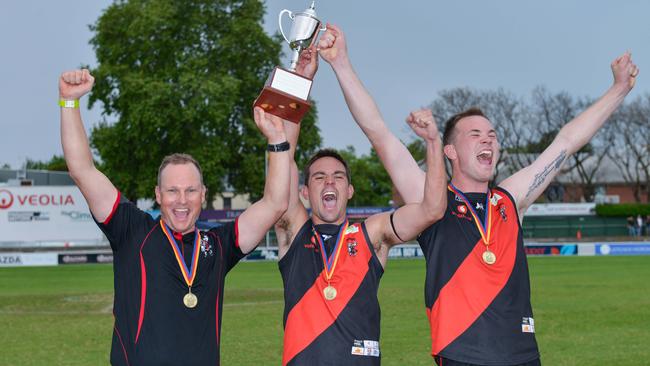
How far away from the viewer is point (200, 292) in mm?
5539

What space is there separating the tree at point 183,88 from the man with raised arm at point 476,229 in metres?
40.9

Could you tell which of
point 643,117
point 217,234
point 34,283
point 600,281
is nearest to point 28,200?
point 34,283

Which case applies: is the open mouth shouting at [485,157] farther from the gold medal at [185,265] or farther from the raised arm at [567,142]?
the gold medal at [185,265]

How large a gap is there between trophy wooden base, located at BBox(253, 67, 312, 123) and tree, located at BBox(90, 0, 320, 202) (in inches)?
1632

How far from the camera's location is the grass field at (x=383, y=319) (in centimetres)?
1344

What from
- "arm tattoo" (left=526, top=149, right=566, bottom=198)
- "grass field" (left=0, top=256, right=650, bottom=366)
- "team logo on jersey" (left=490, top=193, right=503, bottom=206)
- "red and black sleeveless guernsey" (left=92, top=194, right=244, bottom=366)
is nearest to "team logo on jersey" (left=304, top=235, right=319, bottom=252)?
"red and black sleeveless guernsey" (left=92, top=194, right=244, bottom=366)

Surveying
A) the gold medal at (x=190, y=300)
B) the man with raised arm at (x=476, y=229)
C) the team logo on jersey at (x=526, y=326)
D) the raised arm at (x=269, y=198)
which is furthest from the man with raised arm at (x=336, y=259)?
the team logo on jersey at (x=526, y=326)

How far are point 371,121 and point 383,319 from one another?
11958 millimetres

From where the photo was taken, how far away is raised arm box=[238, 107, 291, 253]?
19.0 ft

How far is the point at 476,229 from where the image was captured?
6.01m

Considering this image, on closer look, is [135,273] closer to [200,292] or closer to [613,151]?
[200,292]

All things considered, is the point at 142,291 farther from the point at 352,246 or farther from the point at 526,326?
the point at 526,326

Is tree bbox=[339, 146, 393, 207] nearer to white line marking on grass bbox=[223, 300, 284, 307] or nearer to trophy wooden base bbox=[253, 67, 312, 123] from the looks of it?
white line marking on grass bbox=[223, 300, 284, 307]

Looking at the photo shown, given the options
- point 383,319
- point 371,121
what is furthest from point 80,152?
point 383,319
